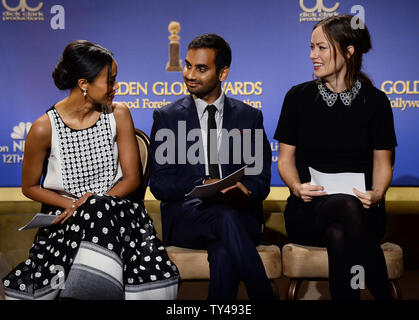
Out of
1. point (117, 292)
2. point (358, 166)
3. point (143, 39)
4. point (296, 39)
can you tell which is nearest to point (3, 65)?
point (143, 39)

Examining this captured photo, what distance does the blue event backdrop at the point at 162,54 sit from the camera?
4008 millimetres

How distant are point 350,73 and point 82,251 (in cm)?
161

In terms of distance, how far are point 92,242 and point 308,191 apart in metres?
1.04

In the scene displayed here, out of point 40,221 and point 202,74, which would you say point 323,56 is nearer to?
point 202,74

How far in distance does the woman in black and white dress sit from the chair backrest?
0.26ft

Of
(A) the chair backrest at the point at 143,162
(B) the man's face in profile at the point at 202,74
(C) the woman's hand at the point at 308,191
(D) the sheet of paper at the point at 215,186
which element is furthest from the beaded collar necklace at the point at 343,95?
(A) the chair backrest at the point at 143,162

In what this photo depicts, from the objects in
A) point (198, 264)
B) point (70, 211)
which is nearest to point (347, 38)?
point (198, 264)

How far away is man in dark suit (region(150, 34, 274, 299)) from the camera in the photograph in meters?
2.66

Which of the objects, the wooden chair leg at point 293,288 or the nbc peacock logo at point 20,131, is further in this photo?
the nbc peacock logo at point 20,131

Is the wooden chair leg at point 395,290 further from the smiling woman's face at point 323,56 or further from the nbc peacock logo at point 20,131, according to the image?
the nbc peacock logo at point 20,131

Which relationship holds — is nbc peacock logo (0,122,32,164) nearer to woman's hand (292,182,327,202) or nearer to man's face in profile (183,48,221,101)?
man's face in profile (183,48,221,101)

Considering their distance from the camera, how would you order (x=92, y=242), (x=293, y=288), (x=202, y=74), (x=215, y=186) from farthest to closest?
(x=202, y=74) < (x=293, y=288) < (x=215, y=186) < (x=92, y=242)

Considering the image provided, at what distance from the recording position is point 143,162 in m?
2.97

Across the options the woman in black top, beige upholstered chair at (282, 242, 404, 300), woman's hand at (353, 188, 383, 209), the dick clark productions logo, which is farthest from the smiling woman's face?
the dick clark productions logo
